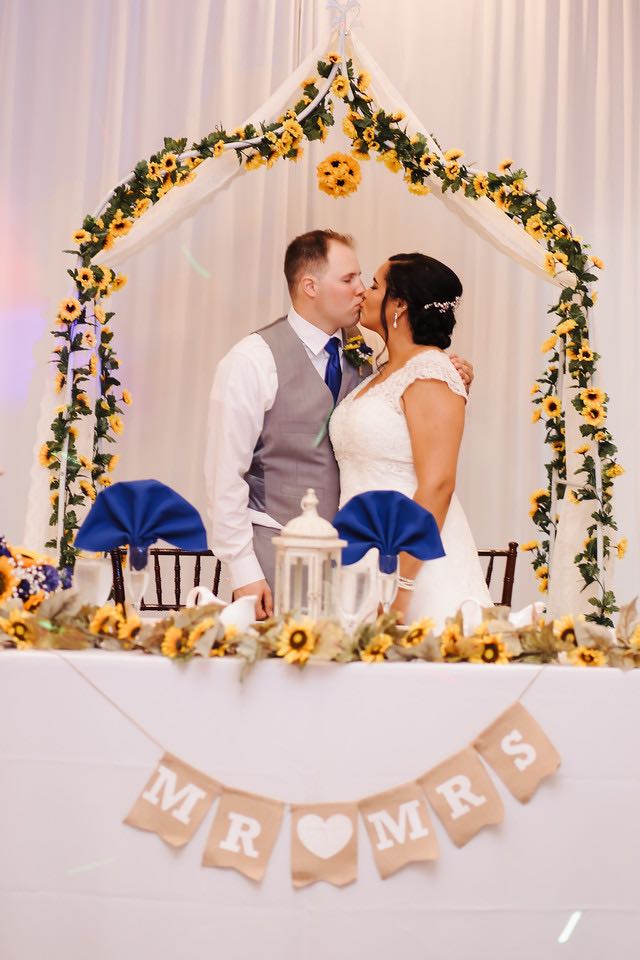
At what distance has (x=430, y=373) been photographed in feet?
9.37

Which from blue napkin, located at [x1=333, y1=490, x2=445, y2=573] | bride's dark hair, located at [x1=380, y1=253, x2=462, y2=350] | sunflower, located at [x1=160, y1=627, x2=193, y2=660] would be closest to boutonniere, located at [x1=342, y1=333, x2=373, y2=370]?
bride's dark hair, located at [x1=380, y1=253, x2=462, y2=350]

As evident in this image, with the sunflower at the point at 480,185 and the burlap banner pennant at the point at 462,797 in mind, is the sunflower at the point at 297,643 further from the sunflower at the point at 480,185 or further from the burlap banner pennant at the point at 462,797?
the sunflower at the point at 480,185

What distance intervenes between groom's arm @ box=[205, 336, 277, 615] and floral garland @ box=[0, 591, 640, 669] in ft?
4.22

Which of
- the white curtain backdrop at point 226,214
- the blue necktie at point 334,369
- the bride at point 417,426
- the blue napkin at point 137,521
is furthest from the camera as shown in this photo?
the white curtain backdrop at point 226,214

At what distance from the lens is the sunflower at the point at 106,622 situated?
1723 mm

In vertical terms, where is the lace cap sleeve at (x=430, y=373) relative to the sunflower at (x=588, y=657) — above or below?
above

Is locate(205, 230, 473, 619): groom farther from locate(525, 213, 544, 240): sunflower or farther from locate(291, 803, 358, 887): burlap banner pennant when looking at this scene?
locate(291, 803, 358, 887): burlap banner pennant

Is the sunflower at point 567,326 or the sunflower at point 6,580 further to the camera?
the sunflower at point 567,326

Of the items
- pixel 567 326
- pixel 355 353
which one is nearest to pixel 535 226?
pixel 567 326

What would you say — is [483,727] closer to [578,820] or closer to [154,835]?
[578,820]

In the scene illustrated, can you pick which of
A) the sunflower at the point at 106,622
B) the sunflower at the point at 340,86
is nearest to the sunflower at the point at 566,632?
the sunflower at the point at 106,622

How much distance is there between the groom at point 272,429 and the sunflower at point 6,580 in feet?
4.11

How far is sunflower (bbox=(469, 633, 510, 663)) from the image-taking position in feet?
5.61

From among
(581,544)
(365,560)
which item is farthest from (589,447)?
(365,560)
